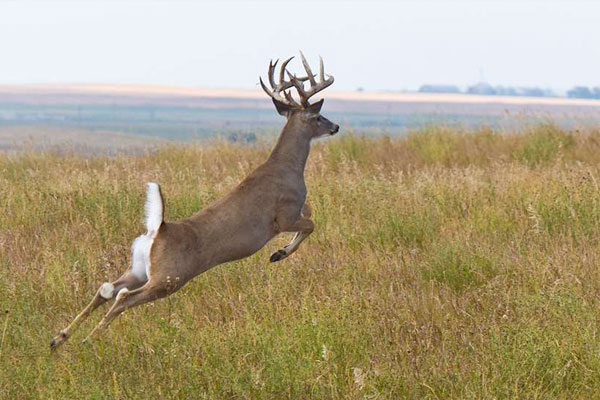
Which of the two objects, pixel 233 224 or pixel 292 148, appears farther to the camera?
pixel 292 148

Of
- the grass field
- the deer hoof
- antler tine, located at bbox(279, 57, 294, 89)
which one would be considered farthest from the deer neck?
the grass field

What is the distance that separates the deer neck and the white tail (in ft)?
5.94

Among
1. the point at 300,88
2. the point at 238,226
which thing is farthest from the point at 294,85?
the point at 238,226

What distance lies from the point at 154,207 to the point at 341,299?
4.31ft

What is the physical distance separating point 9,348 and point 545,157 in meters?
11.3

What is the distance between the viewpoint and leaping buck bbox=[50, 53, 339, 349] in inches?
254

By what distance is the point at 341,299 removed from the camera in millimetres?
6539

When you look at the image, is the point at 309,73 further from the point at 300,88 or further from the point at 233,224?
the point at 233,224

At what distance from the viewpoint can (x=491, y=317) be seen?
6.75m

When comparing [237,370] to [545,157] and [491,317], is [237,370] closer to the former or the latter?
[491,317]

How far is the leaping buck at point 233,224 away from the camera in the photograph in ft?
21.1

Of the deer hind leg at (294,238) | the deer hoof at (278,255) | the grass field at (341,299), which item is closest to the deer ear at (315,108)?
the deer hind leg at (294,238)

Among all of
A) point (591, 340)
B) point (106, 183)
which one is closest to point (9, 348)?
point (591, 340)

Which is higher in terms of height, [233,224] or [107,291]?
[233,224]
